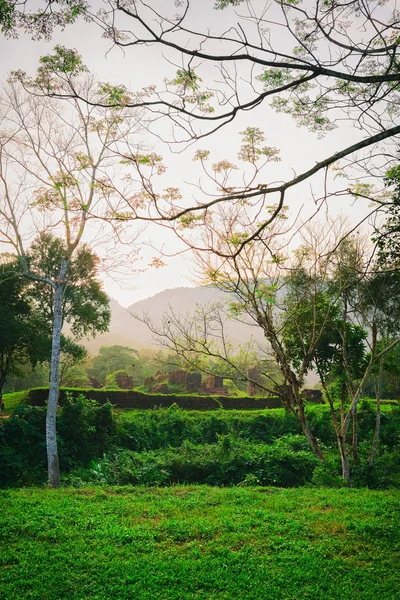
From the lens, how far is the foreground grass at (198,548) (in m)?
3.58

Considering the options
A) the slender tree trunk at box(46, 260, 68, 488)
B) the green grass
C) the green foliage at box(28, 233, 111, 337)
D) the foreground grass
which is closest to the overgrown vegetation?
the slender tree trunk at box(46, 260, 68, 488)

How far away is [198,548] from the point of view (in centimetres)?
434

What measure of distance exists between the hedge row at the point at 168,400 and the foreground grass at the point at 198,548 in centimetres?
1402

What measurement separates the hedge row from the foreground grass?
1402 centimetres

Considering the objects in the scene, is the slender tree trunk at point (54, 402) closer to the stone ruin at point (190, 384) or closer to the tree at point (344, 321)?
the tree at point (344, 321)

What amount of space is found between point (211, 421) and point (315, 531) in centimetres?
1182

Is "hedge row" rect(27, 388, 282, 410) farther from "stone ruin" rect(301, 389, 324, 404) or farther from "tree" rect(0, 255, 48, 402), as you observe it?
"tree" rect(0, 255, 48, 402)

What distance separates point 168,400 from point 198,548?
708 inches

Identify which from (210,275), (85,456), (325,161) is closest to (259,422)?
(85,456)

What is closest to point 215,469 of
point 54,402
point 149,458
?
point 149,458

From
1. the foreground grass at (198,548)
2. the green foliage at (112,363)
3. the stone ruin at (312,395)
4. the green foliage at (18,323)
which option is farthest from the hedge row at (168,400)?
the green foliage at (112,363)

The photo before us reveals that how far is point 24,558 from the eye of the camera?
157 inches

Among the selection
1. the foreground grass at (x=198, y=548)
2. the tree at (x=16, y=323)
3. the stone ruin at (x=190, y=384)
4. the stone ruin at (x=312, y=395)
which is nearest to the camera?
the foreground grass at (x=198, y=548)

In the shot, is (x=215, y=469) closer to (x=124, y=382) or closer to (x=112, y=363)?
(x=124, y=382)
